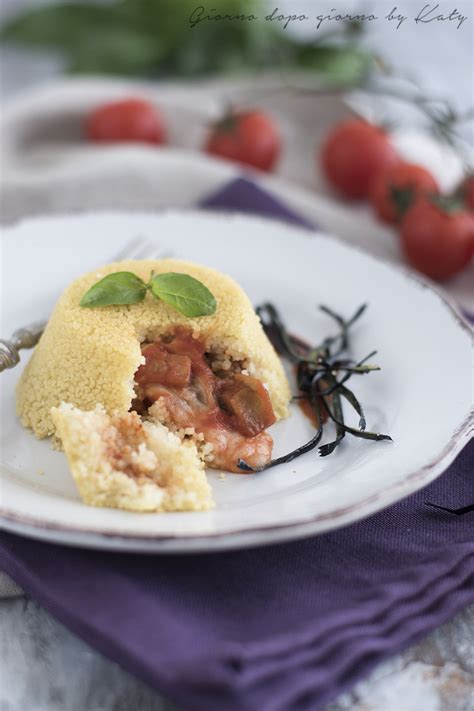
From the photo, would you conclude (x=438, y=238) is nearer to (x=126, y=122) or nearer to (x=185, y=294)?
(x=185, y=294)

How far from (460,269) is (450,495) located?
6.30 feet

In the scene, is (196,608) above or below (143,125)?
above

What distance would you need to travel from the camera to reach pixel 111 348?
10.4ft

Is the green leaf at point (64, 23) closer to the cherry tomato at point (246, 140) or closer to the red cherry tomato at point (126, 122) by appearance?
the red cherry tomato at point (126, 122)

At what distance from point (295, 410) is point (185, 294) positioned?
60 cm

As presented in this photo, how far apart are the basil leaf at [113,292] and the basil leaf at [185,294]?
0.06 m

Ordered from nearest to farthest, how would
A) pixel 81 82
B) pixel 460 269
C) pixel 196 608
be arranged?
pixel 196 608 → pixel 460 269 → pixel 81 82

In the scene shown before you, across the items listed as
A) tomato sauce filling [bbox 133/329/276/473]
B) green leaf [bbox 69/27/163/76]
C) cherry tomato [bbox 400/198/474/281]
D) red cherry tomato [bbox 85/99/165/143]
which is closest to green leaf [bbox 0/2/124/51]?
green leaf [bbox 69/27/163/76]

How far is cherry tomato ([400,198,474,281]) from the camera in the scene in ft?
14.9

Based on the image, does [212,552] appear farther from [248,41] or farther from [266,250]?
[248,41]

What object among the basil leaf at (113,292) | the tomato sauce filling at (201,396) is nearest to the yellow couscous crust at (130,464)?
the tomato sauce filling at (201,396)

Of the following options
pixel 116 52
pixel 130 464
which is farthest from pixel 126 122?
pixel 130 464

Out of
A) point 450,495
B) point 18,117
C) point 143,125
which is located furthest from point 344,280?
point 18,117

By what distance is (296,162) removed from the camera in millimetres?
5867
